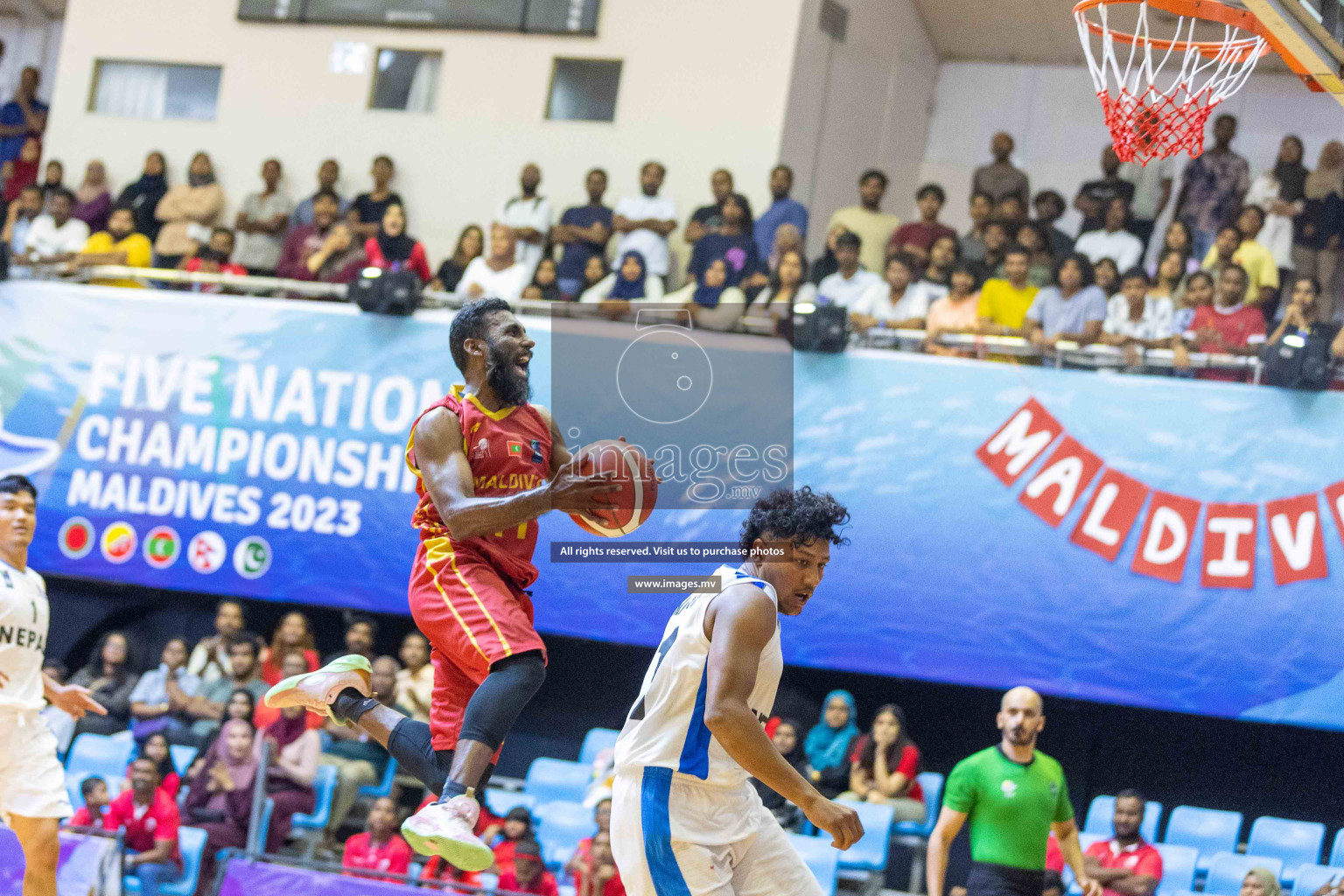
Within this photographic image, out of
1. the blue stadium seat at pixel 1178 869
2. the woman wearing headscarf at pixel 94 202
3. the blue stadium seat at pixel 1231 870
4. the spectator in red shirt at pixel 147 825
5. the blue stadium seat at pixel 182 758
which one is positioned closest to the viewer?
the blue stadium seat at pixel 1231 870

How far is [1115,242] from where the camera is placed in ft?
37.0

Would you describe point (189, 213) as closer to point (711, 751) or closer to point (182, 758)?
point (182, 758)

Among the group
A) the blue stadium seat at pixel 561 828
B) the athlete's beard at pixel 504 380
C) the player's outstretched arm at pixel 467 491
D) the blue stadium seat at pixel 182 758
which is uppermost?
the athlete's beard at pixel 504 380

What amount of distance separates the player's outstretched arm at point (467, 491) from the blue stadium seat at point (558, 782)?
5836 mm

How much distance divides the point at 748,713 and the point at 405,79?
Answer: 38.6 feet

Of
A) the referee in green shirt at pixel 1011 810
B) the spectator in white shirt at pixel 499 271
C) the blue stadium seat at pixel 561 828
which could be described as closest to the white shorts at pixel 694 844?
the referee in green shirt at pixel 1011 810

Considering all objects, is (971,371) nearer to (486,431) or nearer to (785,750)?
(785,750)

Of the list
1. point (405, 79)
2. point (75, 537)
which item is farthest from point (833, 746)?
point (405, 79)

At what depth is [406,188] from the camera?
1434 cm

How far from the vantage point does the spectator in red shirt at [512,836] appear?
8625 millimetres

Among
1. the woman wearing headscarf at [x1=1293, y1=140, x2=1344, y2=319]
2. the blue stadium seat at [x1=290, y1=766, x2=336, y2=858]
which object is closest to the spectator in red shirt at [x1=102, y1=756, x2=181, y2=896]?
the blue stadium seat at [x1=290, y1=766, x2=336, y2=858]

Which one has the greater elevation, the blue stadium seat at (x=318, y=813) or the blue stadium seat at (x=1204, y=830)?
the blue stadium seat at (x=1204, y=830)

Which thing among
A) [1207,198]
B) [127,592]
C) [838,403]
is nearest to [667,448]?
[838,403]

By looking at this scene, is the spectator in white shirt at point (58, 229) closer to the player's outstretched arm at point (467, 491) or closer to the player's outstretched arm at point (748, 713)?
the player's outstretched arm at point (467, 491)
